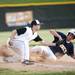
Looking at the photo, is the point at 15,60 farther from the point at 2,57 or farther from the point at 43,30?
the point at 43,30

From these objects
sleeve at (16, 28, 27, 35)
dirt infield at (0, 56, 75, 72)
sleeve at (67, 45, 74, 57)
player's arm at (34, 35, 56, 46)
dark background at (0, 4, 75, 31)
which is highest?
dark background at (0, 4, 75, 31)

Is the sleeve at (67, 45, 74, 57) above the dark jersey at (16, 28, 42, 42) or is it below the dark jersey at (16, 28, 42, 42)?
below

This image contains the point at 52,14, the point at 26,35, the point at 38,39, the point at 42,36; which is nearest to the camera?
the point at 26,35

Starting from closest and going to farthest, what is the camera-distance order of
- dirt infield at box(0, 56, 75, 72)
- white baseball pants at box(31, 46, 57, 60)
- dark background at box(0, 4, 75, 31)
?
1. dirt infield at box(0, 56, 75, 72)
2. white baseball pants at box(31, 46, 57, 60)
3. dark background at box(0, 4, 75, 31)

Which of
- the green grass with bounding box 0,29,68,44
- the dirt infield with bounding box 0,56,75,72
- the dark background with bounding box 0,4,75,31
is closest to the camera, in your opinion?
the dirt infield with bounding box 0,56,75,72

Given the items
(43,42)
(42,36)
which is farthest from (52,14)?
(43,42)

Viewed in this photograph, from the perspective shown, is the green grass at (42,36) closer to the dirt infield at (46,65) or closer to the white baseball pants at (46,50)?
the white baseball pants at (46,50)

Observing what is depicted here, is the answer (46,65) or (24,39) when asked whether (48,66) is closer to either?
(46,65)

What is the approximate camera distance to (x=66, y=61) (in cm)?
570

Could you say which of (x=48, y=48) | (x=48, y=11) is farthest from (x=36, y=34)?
(x=48, y=11)

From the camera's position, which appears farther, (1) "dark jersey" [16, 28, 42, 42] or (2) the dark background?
(2) the dark background

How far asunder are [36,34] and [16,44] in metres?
0.33

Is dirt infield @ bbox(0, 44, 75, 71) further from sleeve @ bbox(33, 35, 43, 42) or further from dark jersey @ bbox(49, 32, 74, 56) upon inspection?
sleeve @ bbox(33, 35, 43, 42)

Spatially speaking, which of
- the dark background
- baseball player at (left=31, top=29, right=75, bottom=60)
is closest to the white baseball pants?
baseball player at (left=31, top=29, right=75, bottom=60)
